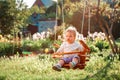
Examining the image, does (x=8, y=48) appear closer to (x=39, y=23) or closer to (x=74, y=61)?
(x=74, y=61)

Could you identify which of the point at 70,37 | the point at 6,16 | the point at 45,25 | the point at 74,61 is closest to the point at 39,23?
the point at 45,25

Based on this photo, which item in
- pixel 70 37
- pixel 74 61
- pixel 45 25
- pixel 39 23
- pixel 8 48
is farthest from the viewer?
pixel 39 23

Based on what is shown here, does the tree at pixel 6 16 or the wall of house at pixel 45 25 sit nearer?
the tree at pixel 6 16

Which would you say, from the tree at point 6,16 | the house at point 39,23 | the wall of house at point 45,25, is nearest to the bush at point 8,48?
the tree at point 6,16

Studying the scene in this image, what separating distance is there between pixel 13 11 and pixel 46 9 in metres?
15.1

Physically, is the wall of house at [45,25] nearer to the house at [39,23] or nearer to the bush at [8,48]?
the house at [39,23]

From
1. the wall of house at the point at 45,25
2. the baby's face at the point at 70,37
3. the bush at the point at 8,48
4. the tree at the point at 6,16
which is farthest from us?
the wall of house at the point at 45,25

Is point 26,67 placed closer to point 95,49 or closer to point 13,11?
point 95,49

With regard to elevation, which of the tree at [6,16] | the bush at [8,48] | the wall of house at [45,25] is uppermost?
the tree at [6,16]

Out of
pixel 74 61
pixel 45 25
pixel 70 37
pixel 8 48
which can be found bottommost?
pixel 45 25

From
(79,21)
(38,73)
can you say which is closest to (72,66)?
(38,73)

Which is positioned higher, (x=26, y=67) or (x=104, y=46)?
(x=26, y=67)

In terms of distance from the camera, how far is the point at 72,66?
24.7 feet

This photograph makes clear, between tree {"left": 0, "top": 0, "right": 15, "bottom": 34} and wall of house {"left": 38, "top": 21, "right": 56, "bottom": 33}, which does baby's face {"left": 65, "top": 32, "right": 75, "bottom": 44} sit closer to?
tree {"left": 0, "top": 0, "right": 15, "bottom": 34}
